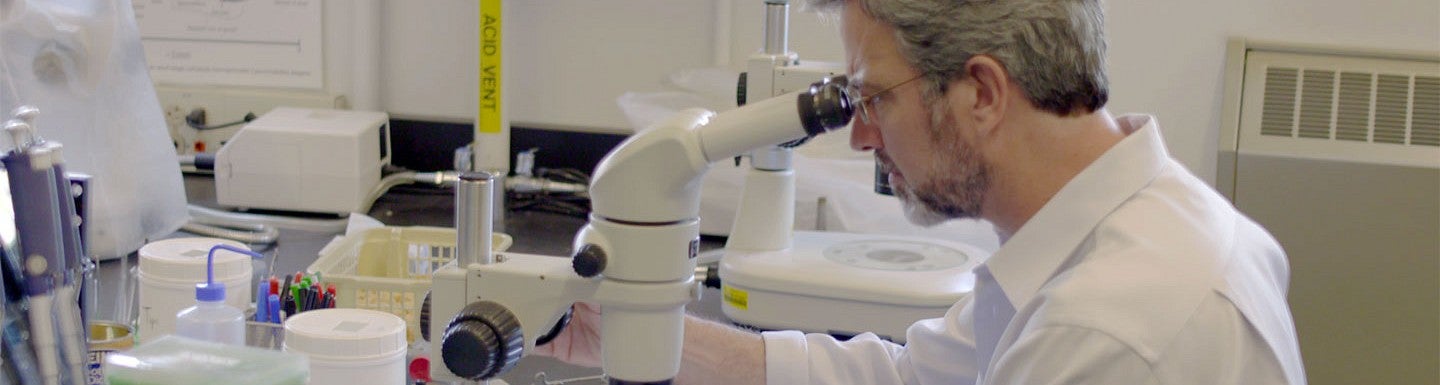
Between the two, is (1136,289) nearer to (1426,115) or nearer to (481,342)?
(481,342)

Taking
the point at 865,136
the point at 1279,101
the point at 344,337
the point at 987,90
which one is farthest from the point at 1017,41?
the point at 1279,101

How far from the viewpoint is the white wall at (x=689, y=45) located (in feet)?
7.06

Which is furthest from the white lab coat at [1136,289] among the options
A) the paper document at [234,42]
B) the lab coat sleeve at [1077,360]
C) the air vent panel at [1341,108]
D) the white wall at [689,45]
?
the paper document at [234,42]

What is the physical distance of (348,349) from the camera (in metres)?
1.05

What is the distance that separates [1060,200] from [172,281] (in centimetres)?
78

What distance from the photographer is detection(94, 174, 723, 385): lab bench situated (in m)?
1.49

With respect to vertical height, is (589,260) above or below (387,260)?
above

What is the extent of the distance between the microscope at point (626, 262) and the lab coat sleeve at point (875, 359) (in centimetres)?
Answer: 36

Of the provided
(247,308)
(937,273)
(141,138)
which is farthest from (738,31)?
(247,308)

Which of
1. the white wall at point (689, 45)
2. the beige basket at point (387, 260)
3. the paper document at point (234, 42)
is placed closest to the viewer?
the beige basket at point (387, 260)

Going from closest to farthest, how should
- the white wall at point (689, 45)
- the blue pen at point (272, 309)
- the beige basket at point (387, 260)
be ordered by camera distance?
the blue pen at point (272, 309) → the beige basket at point (387, 260) → the white wall at point (689, 45)

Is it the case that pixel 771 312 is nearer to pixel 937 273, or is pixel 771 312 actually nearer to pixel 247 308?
pixel 937 273

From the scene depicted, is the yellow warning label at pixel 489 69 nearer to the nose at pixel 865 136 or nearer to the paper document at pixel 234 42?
the paper document at pixel 234 42

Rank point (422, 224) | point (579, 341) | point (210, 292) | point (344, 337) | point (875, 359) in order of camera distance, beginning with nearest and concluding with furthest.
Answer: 1. point (344, 337)
2. point (210, 292)
3. point (579, 341)
4. point (875, 359)
5. point (422, 224)
